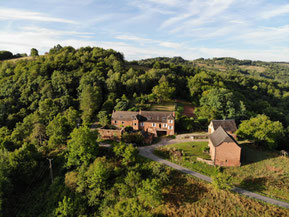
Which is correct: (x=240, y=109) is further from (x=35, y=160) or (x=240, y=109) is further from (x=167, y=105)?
(x=35, y=160)

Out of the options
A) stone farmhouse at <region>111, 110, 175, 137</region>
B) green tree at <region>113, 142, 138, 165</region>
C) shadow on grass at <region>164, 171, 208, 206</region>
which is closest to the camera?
shadow on grass at <region>164, 171, 208, 206</region>

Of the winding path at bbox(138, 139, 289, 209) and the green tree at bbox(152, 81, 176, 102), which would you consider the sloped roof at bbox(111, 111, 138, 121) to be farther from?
the green tree at bbox(152, 81, 176, 102)

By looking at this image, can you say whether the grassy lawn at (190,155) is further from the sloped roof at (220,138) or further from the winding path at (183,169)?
the sloped roof at (220,138)

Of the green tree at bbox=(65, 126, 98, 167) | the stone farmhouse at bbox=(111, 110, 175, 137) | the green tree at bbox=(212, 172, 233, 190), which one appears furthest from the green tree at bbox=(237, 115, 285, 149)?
the green tree at bbox=(65, 126, 98, 167)

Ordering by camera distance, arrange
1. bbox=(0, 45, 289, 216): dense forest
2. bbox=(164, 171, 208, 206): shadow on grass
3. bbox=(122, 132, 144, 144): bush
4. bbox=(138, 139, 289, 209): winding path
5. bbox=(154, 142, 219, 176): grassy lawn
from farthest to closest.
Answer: bbox=(122, 132, 144, 144): bush < bbox=(154, 142, 219, 176): grassy lawn < bbox=(0, 45, 289, 216): dense forest < bbox=(164, 171, 208, 206): shadow on grass < bbox=(138, 139, 289, 209): winding path

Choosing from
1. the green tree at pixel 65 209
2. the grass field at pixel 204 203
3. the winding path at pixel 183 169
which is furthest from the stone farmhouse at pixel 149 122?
the green tree at pixel 65 209

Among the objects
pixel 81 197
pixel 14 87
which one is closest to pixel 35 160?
pixel 81 197
